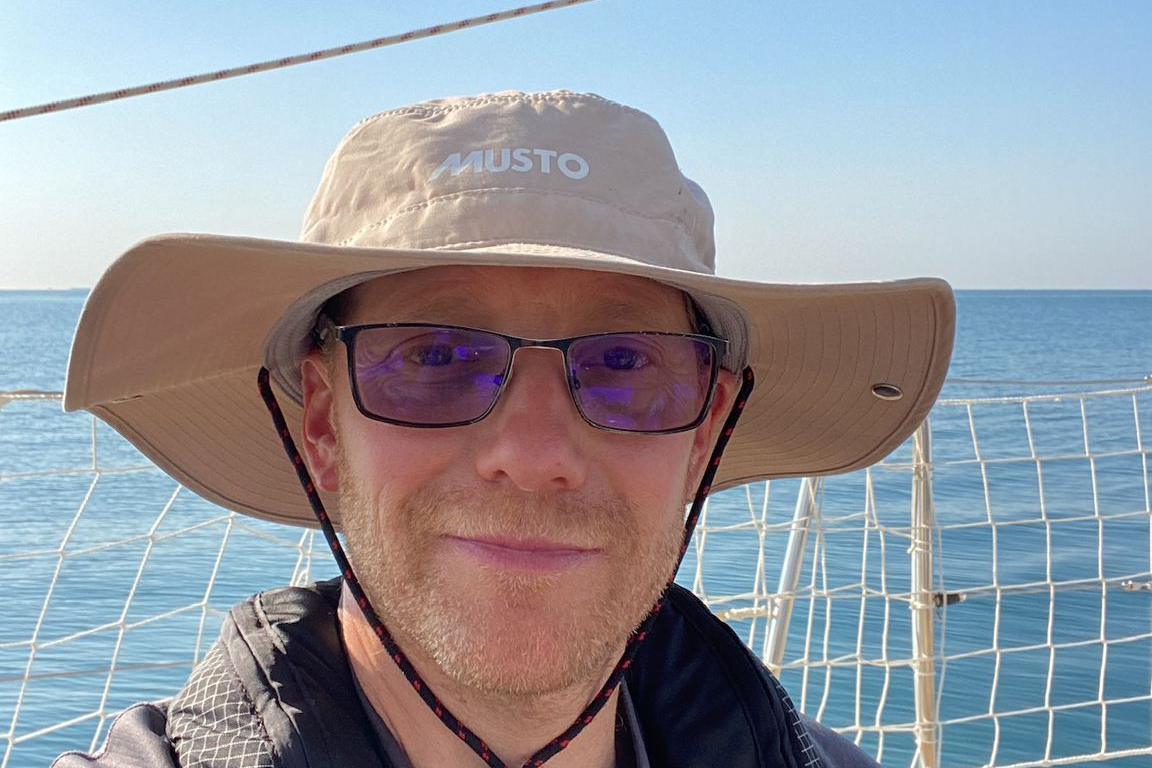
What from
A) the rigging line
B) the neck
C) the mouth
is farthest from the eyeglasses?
the rigging line

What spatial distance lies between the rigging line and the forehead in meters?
0.84

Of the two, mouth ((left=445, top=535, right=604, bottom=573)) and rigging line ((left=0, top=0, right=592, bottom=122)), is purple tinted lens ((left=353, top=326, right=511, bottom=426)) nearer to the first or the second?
mouth ((left=445, top=535, right=604, bottom=573))

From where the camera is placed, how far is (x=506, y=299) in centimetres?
110

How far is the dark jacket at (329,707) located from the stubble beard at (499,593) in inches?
3.9

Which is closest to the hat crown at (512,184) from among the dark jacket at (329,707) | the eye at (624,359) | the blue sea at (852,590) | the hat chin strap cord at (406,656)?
the eye at (624,359)

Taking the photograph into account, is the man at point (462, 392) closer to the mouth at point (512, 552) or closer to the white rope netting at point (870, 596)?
the mouth at point (512, 552)

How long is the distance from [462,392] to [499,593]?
190 millimetres

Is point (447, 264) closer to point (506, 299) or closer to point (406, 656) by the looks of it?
point (506, 299)

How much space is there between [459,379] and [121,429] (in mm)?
465

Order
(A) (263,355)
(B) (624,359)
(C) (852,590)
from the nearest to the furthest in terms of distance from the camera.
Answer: (B) (624,359) → (A) (263,355) → (C) (852,590)

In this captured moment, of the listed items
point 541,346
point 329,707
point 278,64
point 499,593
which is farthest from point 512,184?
point 278,64

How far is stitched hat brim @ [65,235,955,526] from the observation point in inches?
38.9

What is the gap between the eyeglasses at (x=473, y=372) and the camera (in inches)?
42.5

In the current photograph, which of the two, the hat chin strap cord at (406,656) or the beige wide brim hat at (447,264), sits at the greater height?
the beige wide brim hat at (447,264)
